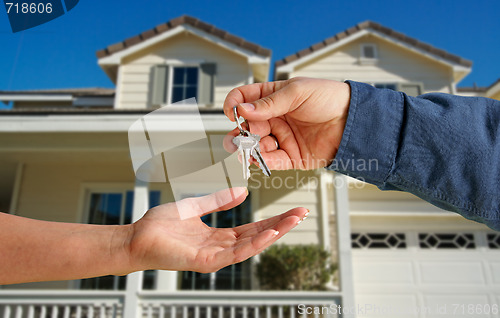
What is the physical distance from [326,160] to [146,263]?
0.76 meters

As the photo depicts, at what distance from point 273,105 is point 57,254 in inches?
33.8

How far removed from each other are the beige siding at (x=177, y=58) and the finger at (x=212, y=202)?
20.6 feet

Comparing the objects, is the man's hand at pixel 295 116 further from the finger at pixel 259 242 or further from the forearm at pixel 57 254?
the forearm at pixel 57 254

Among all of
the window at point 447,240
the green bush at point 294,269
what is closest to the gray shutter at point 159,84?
the green bush at point 294,269

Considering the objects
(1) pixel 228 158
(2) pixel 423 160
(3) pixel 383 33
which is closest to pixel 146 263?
(1) pixel 228 158

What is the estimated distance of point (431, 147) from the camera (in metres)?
1.23

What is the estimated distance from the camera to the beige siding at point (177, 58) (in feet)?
24.8

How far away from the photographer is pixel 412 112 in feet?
4.18

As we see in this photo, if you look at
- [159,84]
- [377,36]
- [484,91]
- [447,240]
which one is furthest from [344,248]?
[484,91]

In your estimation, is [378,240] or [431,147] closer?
[431,147]

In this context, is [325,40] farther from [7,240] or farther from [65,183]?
[7,240]

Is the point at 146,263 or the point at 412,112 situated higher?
Answer: the point at 412,112

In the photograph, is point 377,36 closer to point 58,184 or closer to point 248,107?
point 58,184

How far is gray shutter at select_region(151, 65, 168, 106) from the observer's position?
24.3 ft
